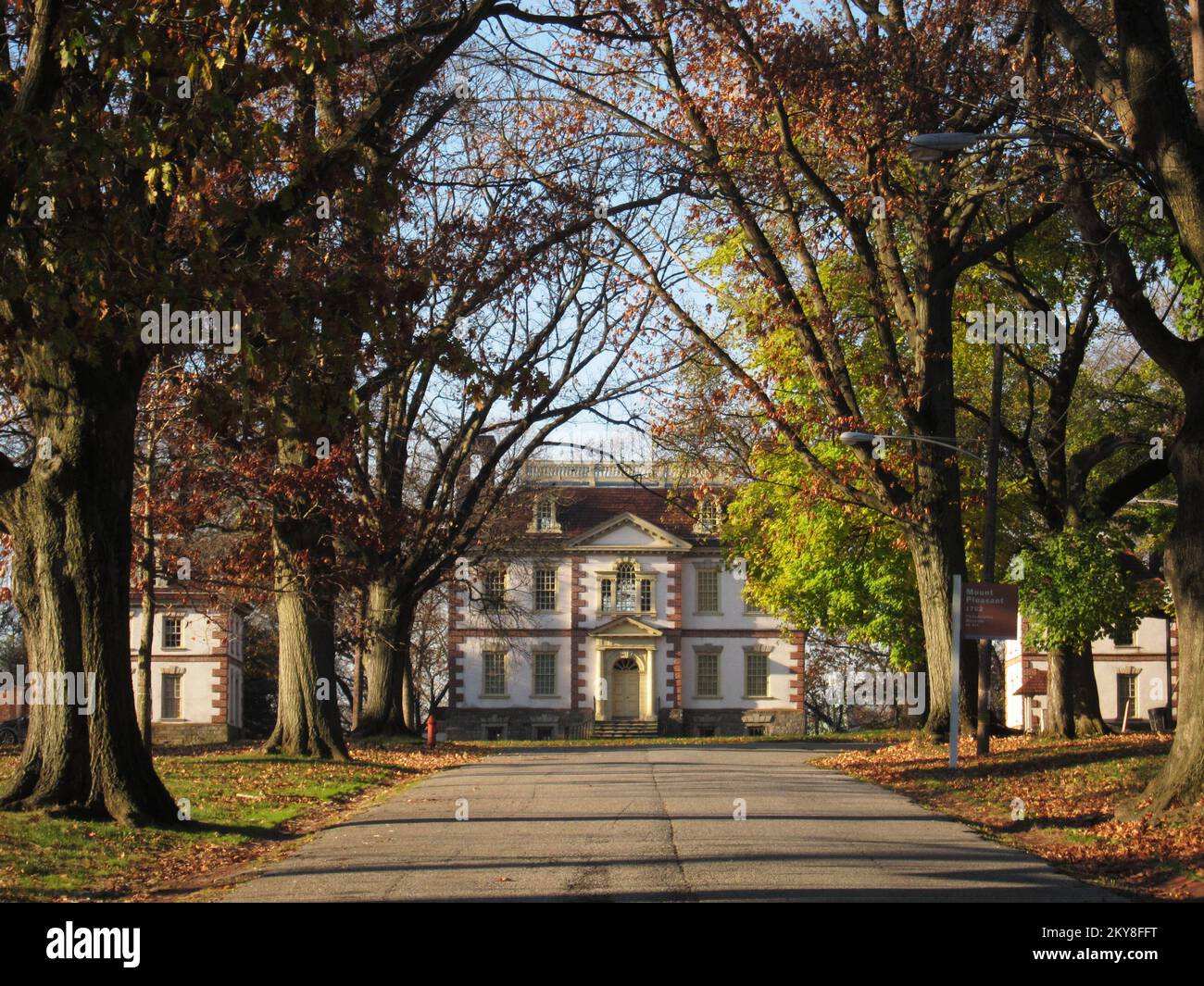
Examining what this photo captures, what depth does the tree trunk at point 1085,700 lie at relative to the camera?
30547 millimetres

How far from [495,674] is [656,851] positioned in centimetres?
5756

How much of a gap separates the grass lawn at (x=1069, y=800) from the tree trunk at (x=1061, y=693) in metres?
2.12

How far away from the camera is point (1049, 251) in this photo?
1232 inches

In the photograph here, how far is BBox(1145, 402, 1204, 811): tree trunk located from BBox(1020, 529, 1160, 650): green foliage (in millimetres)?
10871

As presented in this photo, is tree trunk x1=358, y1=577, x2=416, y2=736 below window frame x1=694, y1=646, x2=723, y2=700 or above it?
above

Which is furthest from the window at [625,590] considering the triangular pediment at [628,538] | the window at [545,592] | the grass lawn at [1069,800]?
the grass lawn at [1069,800]

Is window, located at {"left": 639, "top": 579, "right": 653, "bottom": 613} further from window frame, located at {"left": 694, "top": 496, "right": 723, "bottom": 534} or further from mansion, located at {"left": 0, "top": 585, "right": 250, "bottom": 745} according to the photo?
mansion, located at {"left": 0, "top": 585, "right": 250, "bottom": 745}

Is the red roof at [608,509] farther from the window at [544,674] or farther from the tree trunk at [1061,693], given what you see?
the tree trunk at [1061,693]

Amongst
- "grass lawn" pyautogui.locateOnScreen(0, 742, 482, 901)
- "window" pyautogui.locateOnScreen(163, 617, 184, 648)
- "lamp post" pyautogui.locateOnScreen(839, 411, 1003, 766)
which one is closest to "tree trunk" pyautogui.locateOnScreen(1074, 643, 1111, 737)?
"lamp post" pyautogui.locateOnScreen(839, 411, 1003, 766)

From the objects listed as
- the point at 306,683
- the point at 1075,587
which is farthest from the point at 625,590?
the point at 1075,587

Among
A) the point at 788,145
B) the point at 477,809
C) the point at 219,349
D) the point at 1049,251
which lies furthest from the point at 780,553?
the point at 219,349

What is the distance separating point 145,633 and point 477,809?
38.3 feet

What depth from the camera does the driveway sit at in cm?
1046

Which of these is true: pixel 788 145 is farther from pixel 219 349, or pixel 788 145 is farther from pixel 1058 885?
pixel 1058 885
